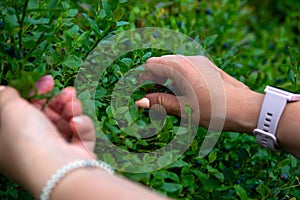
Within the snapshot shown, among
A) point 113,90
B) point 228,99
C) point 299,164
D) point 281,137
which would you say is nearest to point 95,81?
point 113,90

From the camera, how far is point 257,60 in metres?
2.73

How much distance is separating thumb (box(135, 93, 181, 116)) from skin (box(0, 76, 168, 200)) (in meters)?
0.40

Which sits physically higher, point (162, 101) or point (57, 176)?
point (57, 176)

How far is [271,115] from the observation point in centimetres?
158

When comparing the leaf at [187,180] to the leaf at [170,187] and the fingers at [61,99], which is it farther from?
the fingers at [61,99]

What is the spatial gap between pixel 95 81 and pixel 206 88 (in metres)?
0.30

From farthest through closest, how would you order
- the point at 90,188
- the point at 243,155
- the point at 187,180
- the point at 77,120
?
the point at 243,155
the point at 187,180
the point at 77,120
the point at 90,188

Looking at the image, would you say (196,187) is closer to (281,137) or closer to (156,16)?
(281,137)

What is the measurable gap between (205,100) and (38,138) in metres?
0.62

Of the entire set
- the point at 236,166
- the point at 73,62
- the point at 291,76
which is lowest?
the point at 236,166

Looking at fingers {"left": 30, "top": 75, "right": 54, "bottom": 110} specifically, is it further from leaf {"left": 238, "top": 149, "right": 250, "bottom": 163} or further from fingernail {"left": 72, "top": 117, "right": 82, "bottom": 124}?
leaf {"left": 238, "top": 149, "right": 250, "bottom": 163}

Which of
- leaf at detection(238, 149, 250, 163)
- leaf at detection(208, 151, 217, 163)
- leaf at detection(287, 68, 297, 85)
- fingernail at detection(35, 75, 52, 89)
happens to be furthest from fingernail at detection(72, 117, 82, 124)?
leaf at detection(287, 68, 297, 85)

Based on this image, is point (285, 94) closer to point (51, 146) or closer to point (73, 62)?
point (73, 62)

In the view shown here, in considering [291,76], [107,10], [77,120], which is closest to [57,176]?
[77,120]
